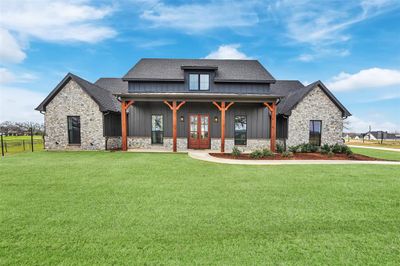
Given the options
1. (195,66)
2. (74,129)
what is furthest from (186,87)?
(74,129)

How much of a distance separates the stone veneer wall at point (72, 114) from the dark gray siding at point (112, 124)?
0.48m

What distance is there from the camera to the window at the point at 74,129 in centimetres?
1312

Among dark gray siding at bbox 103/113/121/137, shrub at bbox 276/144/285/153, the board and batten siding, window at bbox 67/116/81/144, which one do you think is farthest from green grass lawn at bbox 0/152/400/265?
the board and batten siding

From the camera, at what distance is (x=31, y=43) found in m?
19.3

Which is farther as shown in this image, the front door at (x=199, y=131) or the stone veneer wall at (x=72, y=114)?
the front door at (x=199, y=131)

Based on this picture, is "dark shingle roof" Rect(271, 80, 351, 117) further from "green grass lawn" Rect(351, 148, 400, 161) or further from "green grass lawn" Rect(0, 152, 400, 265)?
"green grass lawn" Rect(0, 152, 400, 265)

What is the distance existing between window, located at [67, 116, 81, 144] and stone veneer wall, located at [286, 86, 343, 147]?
580 inches

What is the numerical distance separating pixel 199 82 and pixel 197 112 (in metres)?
2.45

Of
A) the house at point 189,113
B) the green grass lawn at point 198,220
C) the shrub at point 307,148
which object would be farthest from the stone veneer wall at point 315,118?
the green grass lawn at point 198,220

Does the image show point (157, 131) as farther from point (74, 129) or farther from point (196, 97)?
point (74, 129)

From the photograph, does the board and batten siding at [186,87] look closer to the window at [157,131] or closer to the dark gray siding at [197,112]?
the dark gray siding at [197,112]

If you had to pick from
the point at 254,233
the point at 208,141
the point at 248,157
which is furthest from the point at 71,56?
the point at 254,233

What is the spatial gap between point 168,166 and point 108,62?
22574mm

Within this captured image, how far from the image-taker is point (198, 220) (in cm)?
342
